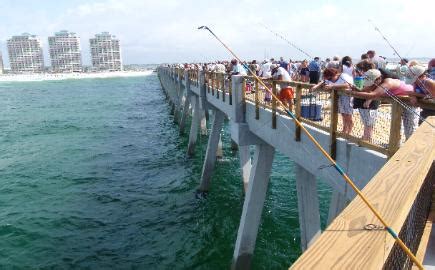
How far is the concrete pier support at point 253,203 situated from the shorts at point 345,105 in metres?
3.97

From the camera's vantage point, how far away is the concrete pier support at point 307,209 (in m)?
8.45

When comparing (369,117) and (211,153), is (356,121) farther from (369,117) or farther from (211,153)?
(211,153)

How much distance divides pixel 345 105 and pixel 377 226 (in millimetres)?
4220

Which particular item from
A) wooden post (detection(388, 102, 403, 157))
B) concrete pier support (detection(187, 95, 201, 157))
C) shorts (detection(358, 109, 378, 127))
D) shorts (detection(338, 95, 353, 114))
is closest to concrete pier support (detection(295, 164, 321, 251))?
shorts (detection(338, 95, 353, 114))

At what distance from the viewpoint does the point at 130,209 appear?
14.9 m

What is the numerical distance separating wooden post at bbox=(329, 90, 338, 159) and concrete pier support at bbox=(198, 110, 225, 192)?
10.5m

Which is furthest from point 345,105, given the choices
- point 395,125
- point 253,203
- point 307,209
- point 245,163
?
point 245,163

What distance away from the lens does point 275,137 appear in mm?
8086

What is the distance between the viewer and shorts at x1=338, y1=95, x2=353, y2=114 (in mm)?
5535

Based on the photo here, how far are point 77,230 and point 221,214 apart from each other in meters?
5.39

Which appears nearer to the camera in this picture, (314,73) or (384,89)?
(384,89)

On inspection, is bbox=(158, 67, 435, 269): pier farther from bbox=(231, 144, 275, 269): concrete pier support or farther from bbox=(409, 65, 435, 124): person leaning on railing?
bbox=(409, 65, 435, 124): person leaning on railing

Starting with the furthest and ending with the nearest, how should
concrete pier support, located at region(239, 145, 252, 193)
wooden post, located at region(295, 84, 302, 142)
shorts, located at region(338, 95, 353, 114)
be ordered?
concrete pier support, located at region(239, 145, 252, 193) < wooden post, located at region(295, 84, 302, 142) < shorts, located at region(338, 95, 353, 114)

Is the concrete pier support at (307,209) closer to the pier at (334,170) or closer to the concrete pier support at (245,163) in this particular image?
the pier at (334,170)
